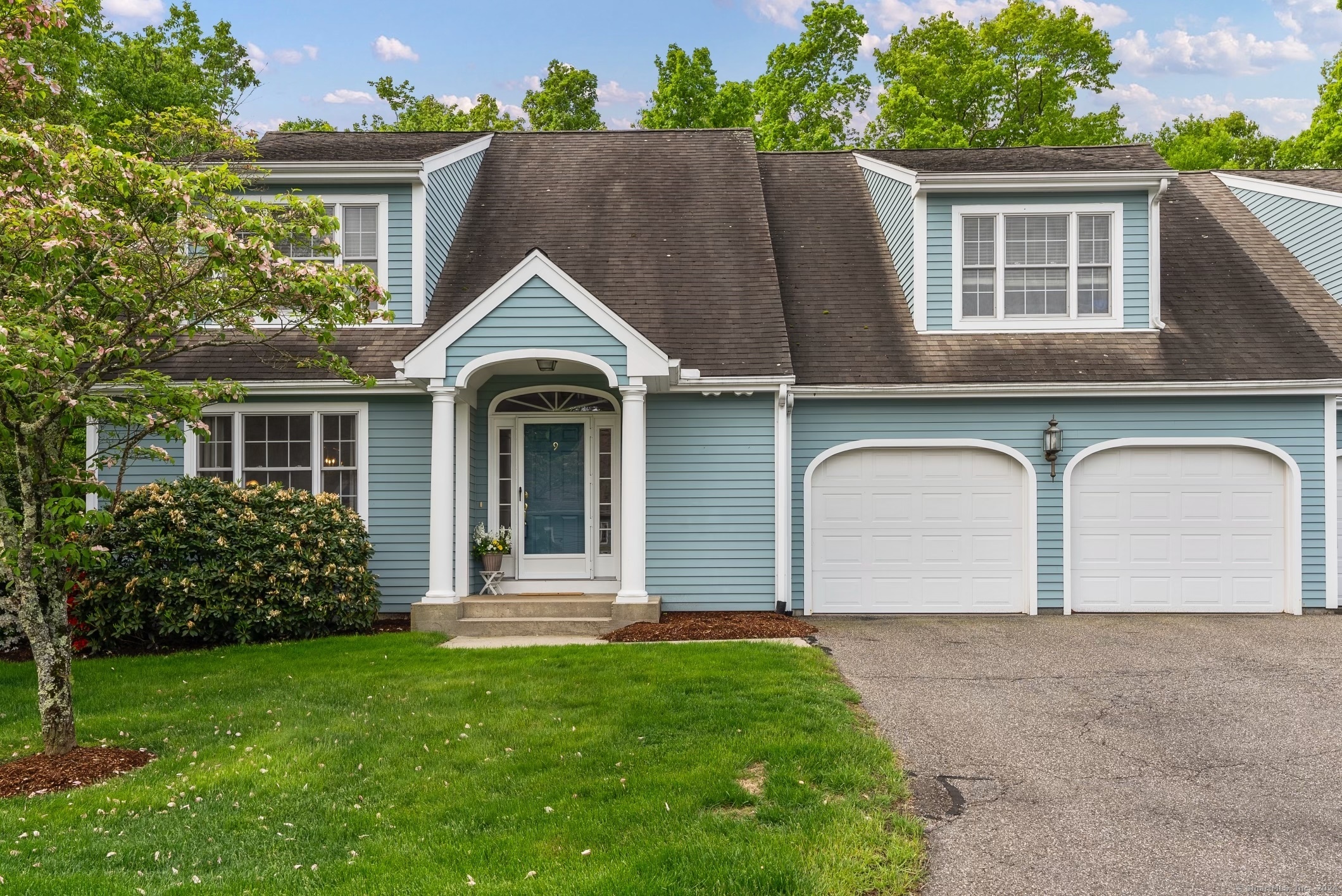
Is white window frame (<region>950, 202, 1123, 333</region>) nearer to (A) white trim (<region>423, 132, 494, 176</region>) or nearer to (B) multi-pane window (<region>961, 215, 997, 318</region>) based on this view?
(B) multi-pane window (<region>961, 215, 997, 318</region>)

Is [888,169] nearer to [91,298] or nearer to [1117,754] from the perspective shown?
[1117,754]

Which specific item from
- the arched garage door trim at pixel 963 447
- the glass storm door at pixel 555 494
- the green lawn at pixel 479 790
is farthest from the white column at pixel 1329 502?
the glass storm door at pixel 555 494

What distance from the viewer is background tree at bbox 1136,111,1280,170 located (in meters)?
25.5

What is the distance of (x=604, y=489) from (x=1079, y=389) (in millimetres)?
6040

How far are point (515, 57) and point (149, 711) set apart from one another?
82.0 ft

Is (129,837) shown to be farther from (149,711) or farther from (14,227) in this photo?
(14,227)

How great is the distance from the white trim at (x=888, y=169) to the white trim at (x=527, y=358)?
5.16 meters

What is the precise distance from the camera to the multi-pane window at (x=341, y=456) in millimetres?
10953

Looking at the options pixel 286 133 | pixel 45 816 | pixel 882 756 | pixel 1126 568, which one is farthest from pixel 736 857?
pixel 286 133

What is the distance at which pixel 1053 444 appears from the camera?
10680mm

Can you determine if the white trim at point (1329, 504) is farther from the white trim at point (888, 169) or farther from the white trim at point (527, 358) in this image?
the white trim at point (527, 358)

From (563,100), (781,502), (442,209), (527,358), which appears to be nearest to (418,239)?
(442,209)

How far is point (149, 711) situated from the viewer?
642 centimetres

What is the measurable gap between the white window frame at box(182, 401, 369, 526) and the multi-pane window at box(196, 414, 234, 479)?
2.1 inches
